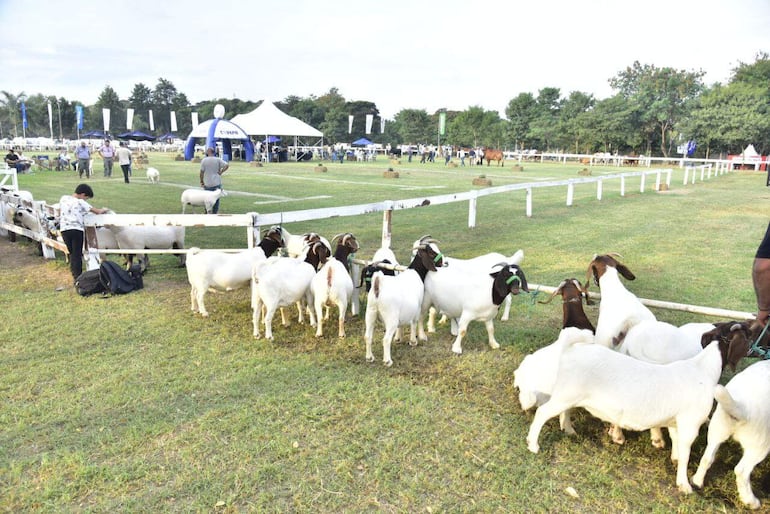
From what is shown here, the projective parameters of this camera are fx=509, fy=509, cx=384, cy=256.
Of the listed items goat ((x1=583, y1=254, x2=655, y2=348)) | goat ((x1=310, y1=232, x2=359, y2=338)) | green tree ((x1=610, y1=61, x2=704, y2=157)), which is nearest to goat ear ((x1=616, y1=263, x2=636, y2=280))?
goat ((x1=583, y1=254, x2=655, y2=348))

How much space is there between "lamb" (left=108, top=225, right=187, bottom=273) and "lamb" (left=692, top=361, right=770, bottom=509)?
818cm

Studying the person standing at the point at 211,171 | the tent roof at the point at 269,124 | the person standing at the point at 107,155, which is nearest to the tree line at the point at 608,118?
the tent roof at the point at 269,124

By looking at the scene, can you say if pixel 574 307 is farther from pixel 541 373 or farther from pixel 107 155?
pixel 107 155

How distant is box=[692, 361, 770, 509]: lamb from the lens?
128 inches

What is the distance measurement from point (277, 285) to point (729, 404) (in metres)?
4.35

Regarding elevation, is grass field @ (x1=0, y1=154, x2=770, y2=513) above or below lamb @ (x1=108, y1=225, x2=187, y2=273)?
below

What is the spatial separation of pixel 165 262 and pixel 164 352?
15.4 ft

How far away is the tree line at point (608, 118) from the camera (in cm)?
5600

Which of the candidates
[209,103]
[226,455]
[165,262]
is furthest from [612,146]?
[209,103]

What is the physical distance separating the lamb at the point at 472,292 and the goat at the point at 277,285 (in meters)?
1.46

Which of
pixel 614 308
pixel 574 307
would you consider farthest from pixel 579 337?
pixel 614 308

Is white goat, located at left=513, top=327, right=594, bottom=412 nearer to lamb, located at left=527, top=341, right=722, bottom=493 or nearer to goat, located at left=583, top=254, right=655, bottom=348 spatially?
lamb, located at left=527, top=341, right=722, bottom=493

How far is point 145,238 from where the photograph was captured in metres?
8.96

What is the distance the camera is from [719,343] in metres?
3.67
